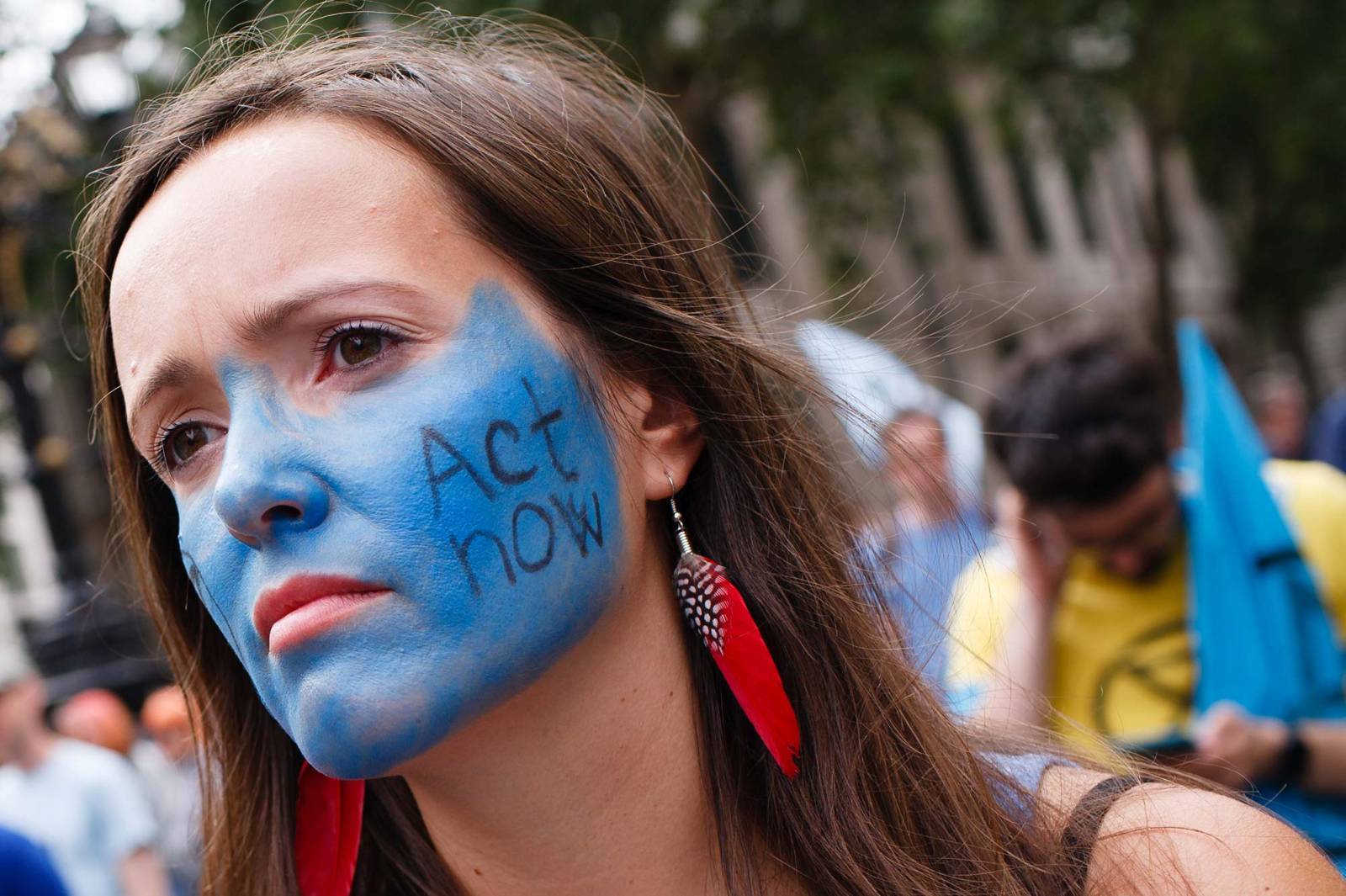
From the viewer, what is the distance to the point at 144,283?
172cm

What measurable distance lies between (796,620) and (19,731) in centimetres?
415

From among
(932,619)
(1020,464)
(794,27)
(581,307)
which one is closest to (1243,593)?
(1020,464)

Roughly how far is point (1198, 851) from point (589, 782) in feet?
2.49

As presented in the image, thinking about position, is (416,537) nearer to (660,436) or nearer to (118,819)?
(660,436)

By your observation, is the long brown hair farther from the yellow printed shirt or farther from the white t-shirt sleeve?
the white t-shirt sleeve

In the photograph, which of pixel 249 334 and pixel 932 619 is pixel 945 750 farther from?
pixel 249 334

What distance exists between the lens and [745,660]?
71.7 inches

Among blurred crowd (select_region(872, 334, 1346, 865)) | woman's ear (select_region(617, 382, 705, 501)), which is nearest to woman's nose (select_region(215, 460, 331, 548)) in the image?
woman's ear (select_region(617, 382, 705, 501))

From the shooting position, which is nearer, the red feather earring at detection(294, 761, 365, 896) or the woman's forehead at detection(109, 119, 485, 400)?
the woman's forehead at detection(109, 119, 485, 400)

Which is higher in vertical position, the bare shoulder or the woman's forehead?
the woman's forehead

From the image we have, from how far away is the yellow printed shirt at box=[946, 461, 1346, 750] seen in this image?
313 cm

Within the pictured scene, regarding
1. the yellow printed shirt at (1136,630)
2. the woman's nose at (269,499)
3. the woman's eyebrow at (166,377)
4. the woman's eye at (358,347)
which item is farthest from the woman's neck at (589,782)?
the yellow printed shirt at (1136,630)

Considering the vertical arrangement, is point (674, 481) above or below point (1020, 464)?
above

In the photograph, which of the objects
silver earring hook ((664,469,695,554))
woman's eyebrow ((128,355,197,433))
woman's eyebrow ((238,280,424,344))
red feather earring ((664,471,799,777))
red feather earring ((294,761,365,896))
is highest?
woman's eyebrow ((238,280,424,344))
